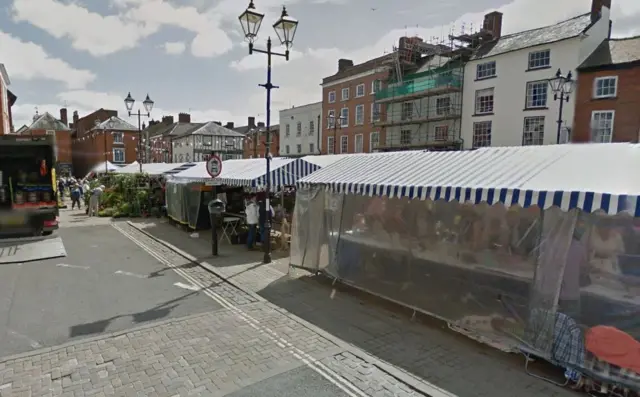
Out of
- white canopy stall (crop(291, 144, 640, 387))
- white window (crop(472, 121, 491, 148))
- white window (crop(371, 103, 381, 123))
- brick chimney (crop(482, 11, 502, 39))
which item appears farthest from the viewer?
white window (crop(371, 103, 381, 123))

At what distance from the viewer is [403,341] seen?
513 centimetres

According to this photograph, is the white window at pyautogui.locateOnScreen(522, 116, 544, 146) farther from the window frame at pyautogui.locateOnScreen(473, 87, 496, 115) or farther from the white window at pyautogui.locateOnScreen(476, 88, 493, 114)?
the white window at pyautogui.locateOnScreen(476, 88, 493, 114)

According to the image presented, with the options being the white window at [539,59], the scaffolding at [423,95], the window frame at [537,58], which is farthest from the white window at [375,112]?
the white window at [539,59]

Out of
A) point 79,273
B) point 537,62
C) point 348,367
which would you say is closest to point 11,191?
point 79,273

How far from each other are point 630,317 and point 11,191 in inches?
650

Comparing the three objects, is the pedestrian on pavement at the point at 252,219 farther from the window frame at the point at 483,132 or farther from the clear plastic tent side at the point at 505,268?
the window frame at the point at 483,132

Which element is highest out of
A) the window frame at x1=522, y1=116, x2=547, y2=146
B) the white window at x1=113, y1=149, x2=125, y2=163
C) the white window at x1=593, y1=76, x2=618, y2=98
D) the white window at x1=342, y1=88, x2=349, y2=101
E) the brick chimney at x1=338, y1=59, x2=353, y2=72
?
the brick chimney at x1=338, y1=59, x2=353, y2=72

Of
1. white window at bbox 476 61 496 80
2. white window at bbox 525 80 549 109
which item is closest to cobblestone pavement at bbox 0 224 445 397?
white window at bbox 525 80 549 109

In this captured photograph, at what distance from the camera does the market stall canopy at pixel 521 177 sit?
154 inches

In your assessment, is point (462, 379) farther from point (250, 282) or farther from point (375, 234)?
point (250, 282)

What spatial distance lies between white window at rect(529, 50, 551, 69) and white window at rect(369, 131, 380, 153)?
15.9 meters

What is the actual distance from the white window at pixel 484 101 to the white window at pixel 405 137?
24.8 ft

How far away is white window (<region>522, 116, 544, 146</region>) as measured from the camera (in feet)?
84.2

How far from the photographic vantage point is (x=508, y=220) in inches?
209
